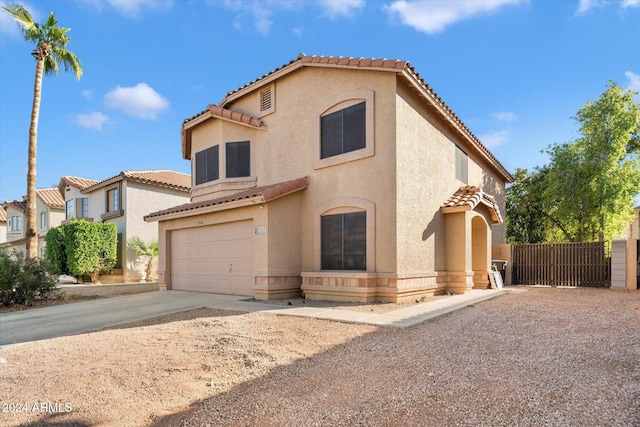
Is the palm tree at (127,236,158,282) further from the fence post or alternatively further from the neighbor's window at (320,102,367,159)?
the fence post

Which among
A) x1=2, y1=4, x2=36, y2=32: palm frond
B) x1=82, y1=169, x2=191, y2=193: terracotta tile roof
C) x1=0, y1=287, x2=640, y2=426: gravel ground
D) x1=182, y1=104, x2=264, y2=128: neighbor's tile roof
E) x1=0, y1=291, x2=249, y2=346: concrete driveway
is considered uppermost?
x1=2, y1=4, x2=36, y2=32: palm frond

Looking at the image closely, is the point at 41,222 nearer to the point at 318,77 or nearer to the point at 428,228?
the point at 318,77

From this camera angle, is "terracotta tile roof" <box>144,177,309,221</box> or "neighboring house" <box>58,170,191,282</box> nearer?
"terracotta tile roof" <box>144,177,309,221</box>

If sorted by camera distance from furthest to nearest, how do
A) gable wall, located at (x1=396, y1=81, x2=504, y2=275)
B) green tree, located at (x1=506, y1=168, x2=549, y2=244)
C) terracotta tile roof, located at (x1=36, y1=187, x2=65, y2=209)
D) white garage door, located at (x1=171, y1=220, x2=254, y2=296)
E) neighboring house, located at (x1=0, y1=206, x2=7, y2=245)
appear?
neighboring house, located at (x1=0, y1=206, x2=7, y2=245), terracotta tile roof, located at (x1=36, y1=187, x2=65, y2=209), green tree, located at (x1=506, y1=168, x2=549, y2=244), white garage door, located at (x1=171, y1=220, x2=254, y2=296), gable wall, located at (x1=396, y1=81, x2=504, y2=275)

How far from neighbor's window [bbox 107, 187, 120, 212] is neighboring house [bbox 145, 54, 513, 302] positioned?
38.7 feet

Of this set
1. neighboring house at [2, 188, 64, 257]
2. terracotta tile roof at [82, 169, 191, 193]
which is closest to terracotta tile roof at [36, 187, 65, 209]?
neighboring house at [2, 188, 64, 257]

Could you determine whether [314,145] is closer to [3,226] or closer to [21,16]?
[21,16]

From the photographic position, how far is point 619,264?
14578 mm

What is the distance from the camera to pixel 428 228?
13.0 m

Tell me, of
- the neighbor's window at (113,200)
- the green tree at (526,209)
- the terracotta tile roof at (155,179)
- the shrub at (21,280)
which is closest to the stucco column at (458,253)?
the shrub at (21,280)

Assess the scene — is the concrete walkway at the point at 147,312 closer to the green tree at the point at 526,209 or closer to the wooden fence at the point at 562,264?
the wooden fence at the point at 562,264

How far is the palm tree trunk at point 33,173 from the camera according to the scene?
17.9 meters

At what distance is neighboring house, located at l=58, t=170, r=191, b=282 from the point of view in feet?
83.0

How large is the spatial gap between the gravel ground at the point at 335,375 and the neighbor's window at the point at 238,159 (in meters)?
8.25
